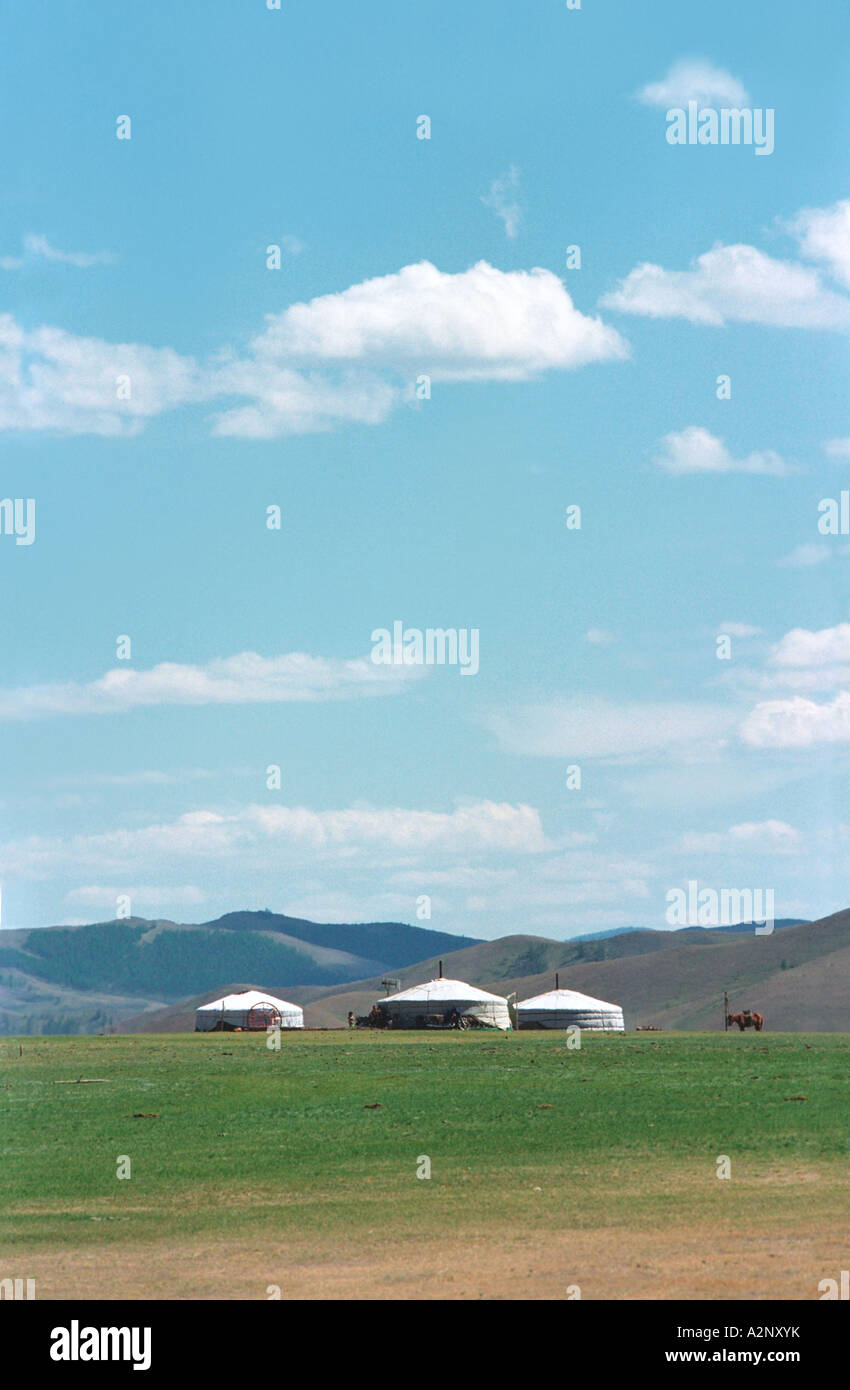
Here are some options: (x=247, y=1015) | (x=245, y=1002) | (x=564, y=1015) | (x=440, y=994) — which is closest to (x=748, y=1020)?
(x=564, y=1015)

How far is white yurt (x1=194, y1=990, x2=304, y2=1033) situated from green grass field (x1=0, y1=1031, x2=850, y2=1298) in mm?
74120

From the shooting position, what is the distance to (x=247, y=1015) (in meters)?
129

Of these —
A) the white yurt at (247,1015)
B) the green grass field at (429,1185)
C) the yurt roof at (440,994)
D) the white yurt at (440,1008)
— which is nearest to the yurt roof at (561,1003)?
the white yurt at (440,1008)

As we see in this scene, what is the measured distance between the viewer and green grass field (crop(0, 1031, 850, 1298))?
20203 millimetres

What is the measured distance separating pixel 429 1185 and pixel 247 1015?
103 meters

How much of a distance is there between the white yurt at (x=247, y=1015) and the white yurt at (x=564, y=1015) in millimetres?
19740

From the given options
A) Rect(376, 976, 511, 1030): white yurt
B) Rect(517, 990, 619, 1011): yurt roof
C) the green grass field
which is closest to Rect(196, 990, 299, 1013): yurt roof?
Rect(376, 976, 511, 1030): white yurt

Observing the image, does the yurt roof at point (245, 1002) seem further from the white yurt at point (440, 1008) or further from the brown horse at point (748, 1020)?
the brown horse at point (748, 1020)

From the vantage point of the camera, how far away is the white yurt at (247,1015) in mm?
128625

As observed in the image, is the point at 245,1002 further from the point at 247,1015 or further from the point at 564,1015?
the point at 564,1015
